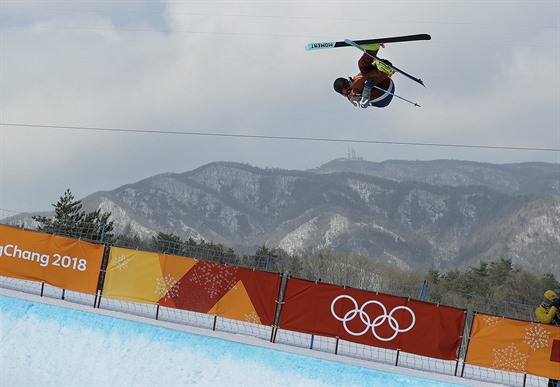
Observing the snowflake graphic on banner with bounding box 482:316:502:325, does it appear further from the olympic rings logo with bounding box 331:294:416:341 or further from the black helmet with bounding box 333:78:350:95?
the black helmet with bounding box 333:78:350:95

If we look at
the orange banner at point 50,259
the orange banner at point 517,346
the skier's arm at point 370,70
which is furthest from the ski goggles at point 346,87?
the orange banner at point 50,259

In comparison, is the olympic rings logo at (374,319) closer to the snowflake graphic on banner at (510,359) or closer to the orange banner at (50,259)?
the snowflake graphic on banner at (510,359)

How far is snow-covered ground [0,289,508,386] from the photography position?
15242 mm

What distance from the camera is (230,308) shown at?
1662 cm

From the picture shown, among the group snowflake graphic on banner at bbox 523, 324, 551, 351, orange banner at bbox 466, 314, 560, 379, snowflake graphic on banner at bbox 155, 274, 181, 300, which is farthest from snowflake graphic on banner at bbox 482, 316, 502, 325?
snowflake graphic on banner at bbox 155, 274, 181, 300

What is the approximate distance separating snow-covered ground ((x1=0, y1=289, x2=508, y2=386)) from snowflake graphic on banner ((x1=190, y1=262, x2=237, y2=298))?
3.36 ft

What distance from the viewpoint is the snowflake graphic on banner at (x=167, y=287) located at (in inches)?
662

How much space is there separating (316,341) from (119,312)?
481cm

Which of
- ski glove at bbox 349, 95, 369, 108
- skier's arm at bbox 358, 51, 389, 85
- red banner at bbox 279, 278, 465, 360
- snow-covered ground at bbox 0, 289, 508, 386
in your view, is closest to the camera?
snow-covered ground at bbox 0, 289, 508, 386

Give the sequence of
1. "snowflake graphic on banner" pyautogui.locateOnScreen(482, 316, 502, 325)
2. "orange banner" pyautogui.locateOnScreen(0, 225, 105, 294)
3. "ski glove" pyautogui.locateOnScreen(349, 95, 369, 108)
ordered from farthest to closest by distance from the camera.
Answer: "orange banner" pyautogui.locateOnScreen(0, 225, 105, 294) < "ski glove" pyautogui.locateOnScreen(349, 95, 369, 108) < "snowflake graphic on banner" pyautogui.locateOnScreen(482, 316, 502, 325)

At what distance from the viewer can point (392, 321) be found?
52.1 feet

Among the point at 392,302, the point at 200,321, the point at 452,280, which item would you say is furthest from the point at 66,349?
the point at 452,280

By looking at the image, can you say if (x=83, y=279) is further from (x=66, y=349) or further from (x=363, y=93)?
(x=363, y=93)

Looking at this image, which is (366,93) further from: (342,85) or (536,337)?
(536,337)
